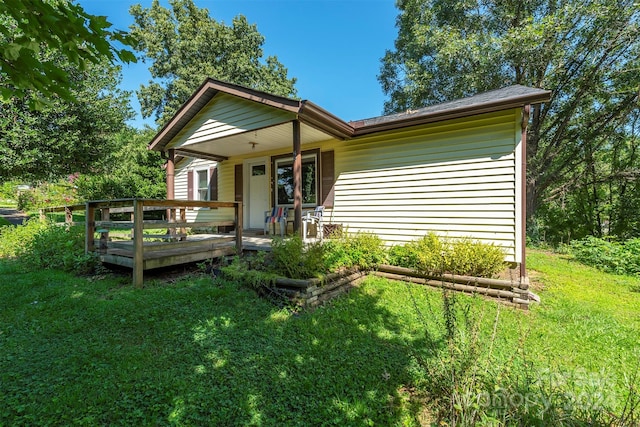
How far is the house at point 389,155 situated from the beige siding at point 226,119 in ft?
0.08

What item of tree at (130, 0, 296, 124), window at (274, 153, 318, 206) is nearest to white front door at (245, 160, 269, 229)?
window at (274, 153, 318, 206)

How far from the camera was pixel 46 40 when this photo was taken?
1772 millimetres

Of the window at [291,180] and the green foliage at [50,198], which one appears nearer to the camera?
the window at [291,180]

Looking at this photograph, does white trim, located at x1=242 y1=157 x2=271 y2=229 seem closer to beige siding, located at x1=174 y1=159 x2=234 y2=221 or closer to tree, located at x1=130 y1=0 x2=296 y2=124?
beige siding, located at x1=174 y1=159 x2=234 y2=221

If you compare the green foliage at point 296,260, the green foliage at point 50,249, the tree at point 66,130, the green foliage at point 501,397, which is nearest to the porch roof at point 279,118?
the green foliage at point 296,260

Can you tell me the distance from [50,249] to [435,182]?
7600 mm

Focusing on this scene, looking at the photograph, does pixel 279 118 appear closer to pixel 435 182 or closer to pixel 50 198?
pixel 435 182

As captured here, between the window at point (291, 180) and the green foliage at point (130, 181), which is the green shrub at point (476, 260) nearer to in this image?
the window at point (291, 180)

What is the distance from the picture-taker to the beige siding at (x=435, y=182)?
4.92 m

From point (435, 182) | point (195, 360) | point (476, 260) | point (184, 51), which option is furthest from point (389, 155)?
point (184, 51)

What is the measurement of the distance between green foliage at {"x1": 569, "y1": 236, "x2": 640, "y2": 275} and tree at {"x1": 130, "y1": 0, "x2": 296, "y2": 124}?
750 inches

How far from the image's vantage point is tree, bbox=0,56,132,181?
980 cm

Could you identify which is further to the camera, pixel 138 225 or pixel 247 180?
pixel 247 180

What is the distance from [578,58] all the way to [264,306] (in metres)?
12.8
